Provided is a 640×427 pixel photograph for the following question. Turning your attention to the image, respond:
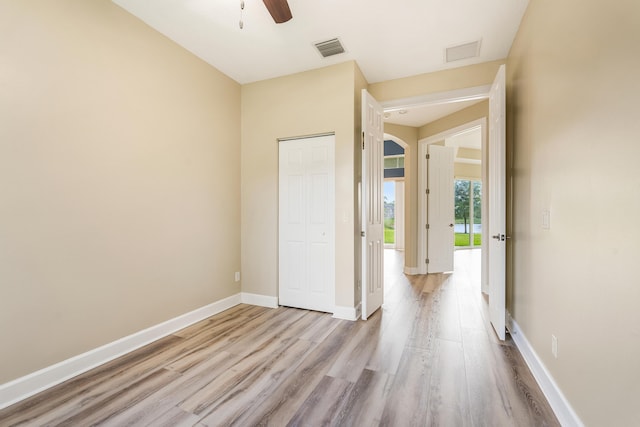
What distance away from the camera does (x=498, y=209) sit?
2629 mm

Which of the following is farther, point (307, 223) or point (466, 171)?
point (466, 171)

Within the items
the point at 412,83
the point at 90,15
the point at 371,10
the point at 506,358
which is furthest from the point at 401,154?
the point at 90,15

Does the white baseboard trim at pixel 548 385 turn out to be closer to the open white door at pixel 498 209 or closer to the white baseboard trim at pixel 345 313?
the open white door at pixel 498 209

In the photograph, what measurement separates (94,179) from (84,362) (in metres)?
1.43

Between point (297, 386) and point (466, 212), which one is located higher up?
point (466, 212)

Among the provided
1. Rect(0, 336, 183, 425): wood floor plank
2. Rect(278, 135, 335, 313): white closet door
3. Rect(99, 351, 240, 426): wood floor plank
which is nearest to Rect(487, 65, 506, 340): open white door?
Rect(278, 135, 335, 313): white closet door

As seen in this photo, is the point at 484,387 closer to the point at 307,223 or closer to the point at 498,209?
the point at 498,209

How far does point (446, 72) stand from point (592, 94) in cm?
233

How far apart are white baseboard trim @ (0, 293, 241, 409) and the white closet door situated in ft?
3.87

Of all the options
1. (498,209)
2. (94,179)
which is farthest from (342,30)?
(94,179)

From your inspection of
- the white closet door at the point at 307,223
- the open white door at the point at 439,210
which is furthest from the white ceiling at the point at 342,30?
the open white door at the point at 439,210

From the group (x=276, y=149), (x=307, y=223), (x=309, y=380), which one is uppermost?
(x=276, y=149)

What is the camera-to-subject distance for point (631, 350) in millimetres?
1041

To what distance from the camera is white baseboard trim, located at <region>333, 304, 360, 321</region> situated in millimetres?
3146
